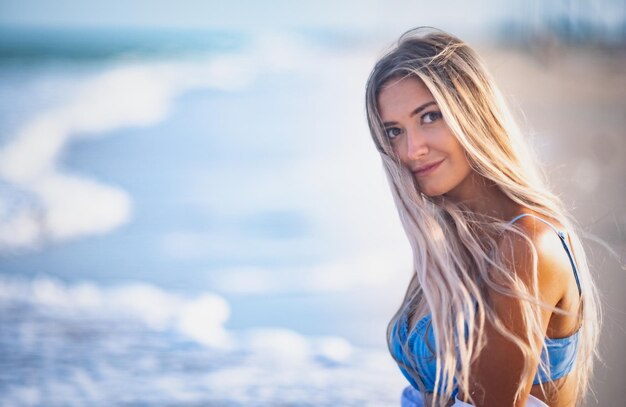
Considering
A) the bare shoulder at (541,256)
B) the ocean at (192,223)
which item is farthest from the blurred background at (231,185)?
the bare shoulder at (541,256)

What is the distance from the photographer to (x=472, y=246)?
4.93ft

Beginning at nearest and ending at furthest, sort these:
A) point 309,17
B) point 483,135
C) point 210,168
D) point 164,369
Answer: point 483,135 → point 164,369 → point 309,17 → point 210,168

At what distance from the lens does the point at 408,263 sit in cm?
381

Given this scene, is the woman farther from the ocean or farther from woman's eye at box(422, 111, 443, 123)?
the ocean

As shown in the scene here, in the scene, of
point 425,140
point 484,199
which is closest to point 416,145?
point 425,140

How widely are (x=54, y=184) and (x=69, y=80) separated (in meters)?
0.75

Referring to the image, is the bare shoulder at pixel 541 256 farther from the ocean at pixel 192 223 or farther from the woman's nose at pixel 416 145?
the ocean at pixel 192 223

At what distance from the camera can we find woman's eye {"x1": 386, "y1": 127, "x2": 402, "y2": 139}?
5.53 ft

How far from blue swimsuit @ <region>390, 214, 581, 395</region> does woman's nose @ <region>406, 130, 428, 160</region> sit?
0.30 meters

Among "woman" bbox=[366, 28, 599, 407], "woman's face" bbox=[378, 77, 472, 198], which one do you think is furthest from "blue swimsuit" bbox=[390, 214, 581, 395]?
"woman's face" bbox=[378, 77, 472, 198]

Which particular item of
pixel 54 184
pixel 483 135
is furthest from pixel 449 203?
pixel 54 184

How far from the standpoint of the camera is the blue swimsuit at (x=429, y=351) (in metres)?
1.47

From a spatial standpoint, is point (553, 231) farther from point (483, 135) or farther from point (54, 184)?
point (54, 184)

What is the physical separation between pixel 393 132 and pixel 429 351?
1.92 feet
